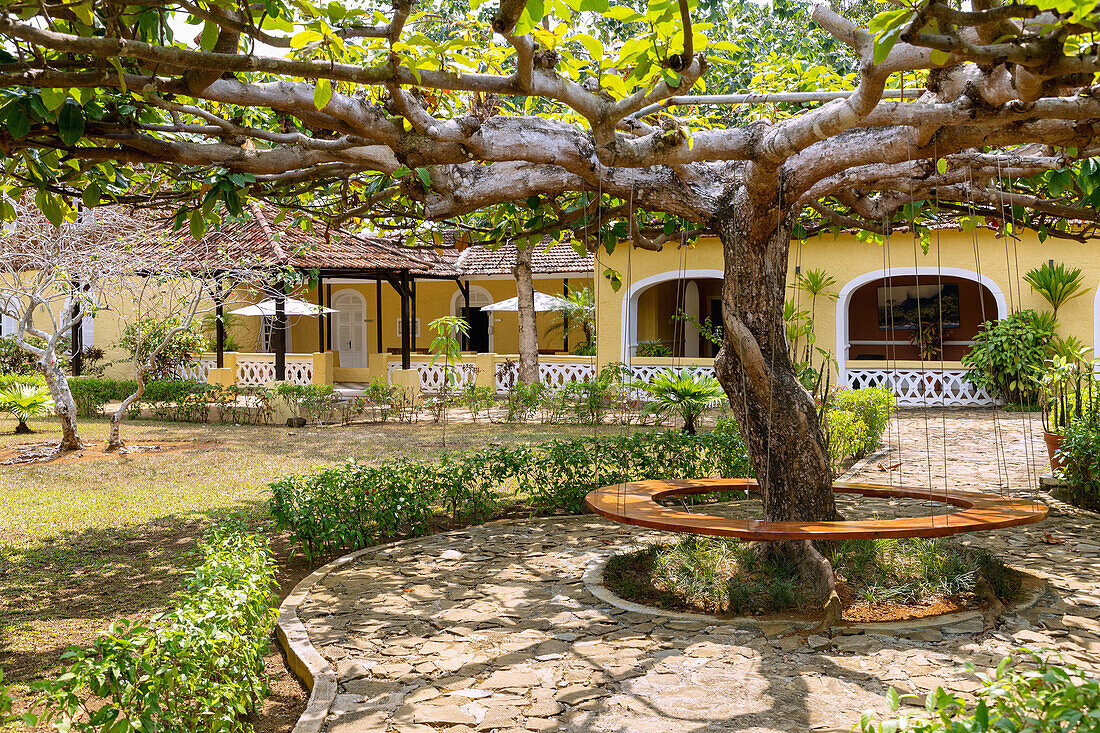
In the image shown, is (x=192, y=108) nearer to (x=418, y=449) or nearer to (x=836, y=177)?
(x=836, y=177)

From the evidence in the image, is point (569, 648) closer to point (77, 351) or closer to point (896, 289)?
point (896, 289)

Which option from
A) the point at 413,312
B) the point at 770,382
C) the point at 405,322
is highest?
the point at 413,312

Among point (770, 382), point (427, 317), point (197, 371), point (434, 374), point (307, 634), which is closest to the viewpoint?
point (307, 634)

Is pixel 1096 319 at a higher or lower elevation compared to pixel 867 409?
higher

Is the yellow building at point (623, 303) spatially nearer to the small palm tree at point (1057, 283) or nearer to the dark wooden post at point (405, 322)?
the dark wooden post at point (405, 322)

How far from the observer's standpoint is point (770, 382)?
571cm

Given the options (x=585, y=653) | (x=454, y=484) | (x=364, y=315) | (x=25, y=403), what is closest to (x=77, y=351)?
(x=25, y=403)

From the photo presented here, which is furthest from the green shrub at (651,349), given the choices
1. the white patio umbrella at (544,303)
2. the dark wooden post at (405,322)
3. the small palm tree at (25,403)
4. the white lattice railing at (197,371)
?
the small palm tree at (25,403)

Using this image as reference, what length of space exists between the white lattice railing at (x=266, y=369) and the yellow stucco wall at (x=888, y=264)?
665 cm

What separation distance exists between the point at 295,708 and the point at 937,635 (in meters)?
3.34

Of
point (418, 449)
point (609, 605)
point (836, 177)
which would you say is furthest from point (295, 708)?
point (418, 449)

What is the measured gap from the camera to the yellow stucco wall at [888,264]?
16312mm

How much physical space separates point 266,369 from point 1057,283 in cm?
1645

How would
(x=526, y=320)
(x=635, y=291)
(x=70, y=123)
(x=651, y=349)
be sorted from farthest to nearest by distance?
(x=651, y=349) → (x=635, y=291) → (x=526, y=320) → (x=70, y=123)
